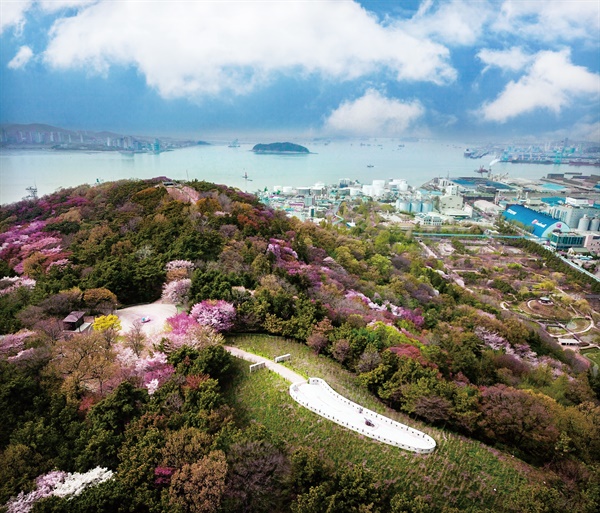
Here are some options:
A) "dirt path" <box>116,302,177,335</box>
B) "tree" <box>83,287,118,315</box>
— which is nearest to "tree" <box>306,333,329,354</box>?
"dirt path" <box>116,302,177,335</box>

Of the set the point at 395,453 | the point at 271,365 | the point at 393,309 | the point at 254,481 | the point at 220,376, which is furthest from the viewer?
the point at 393,309

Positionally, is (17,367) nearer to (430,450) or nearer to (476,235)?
(430,450)

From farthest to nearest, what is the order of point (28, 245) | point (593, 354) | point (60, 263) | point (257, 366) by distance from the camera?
point (593, 354)
point (28, 245)
point (60, 263)
point (257, 366)

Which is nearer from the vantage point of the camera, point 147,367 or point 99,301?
point 147,367

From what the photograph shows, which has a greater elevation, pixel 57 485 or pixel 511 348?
pixel 57 485

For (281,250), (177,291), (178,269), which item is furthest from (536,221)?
(177,291)

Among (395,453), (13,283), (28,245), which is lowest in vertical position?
(395,453)

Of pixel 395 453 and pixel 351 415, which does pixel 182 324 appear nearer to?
pixel 351 415

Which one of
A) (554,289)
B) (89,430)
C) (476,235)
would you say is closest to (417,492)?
(89,430)
